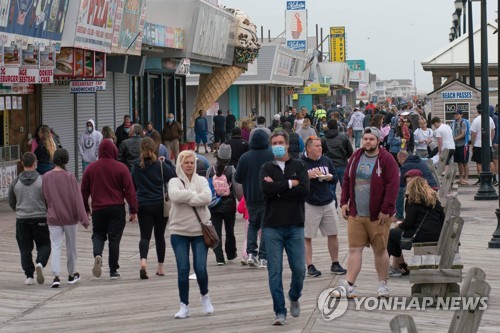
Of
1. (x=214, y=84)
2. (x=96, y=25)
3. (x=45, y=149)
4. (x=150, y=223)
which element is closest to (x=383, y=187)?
(x=150, y=223)

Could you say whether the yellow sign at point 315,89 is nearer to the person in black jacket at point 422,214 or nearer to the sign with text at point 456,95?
the sign with text at point 456,95

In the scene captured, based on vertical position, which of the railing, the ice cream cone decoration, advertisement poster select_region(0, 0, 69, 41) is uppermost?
advertisement poster select_region(0, 0, 69, 41)

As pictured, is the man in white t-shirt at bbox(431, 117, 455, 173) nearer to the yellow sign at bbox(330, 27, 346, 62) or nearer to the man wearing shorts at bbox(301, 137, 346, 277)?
the man wearing shorts at bbox(301, 137, 346, 277)

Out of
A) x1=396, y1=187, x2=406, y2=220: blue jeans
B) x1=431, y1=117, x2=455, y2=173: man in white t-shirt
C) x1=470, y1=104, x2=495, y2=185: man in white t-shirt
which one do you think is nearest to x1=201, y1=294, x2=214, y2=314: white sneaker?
x1=396, y1=187, x2=406, y2=220: blue jeans

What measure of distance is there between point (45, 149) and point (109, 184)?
7145 millimetres

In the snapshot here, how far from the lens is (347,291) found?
1112 centimetres

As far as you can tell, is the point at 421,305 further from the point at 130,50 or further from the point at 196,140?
the point at 196,140

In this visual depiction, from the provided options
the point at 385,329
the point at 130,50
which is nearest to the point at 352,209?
the point at 385,329

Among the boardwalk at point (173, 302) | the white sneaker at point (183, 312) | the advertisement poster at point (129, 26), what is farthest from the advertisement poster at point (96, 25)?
the white sneaker at point (183, 312)

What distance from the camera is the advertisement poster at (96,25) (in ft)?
78.0

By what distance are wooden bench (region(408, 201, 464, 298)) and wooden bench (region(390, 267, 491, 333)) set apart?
4.16 m

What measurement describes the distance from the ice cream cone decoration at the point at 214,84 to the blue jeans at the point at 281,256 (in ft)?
103

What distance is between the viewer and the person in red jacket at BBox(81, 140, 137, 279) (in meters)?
12.9

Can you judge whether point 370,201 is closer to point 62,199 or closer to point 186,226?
point 186,226
